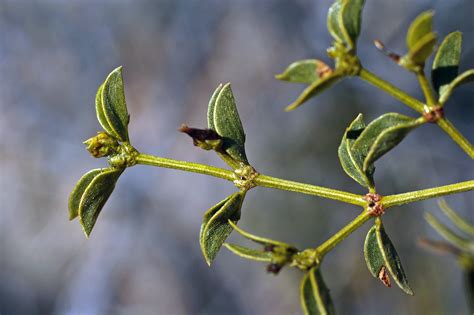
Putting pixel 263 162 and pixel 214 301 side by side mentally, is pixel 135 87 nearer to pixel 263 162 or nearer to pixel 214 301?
pixel 263 162

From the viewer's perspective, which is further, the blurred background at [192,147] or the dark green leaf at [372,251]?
the blurred background at [192,147]

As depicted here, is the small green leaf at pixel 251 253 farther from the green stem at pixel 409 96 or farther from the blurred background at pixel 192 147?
the blurred background at pixel 192 147

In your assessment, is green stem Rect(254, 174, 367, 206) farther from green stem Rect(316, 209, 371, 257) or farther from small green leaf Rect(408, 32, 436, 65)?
small green leaf Rect(408, 32, 436, 65)

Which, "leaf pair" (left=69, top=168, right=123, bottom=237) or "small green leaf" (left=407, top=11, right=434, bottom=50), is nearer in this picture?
"small green leaf" (left=407, top=11, right=434, bottom=50)

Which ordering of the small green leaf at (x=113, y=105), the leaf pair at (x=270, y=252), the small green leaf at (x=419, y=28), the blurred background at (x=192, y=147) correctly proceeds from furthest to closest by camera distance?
the blurred background at (x=192, y=147), the small green leaf at (x=113, y=105), the leaf pair at (x=270, y=252), the small green leaf at (x=419, y=28)

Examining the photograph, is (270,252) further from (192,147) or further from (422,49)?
(192,147)

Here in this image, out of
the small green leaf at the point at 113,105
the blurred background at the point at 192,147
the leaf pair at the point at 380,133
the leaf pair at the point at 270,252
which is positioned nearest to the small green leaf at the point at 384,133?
the leaf pair at the point at 380,133

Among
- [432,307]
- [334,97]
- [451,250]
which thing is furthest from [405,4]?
[451,250]

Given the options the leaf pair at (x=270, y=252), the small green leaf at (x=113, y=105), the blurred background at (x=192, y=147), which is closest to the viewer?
the leaf pair at (x=270, y=252)

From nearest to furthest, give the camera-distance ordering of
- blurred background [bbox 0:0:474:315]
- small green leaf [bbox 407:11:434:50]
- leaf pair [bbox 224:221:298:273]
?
1. small green leaf [bbox 407:11:434:50]
2. leaf pair [bbox 224:221:298:273]
3. blurred background [bbox 0:0:474:315]

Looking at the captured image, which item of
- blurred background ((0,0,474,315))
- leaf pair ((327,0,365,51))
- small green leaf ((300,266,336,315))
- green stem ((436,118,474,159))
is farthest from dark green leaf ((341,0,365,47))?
blurred background ((0,0,474,315))
